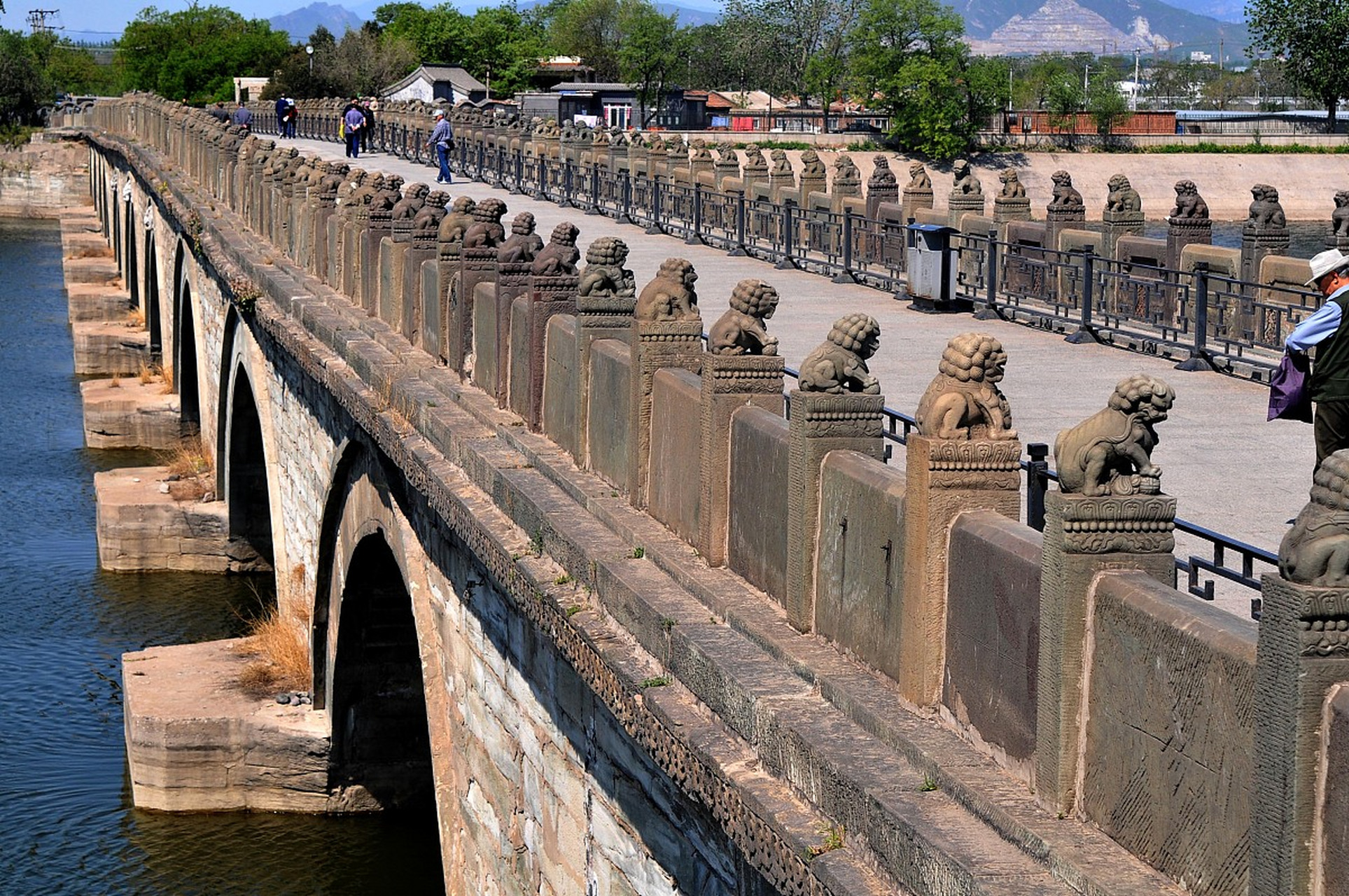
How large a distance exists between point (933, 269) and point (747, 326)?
10.6 metres

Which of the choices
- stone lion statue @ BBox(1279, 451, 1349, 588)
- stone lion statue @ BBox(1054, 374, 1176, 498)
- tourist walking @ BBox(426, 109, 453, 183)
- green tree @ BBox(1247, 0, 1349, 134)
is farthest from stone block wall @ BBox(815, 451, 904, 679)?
green tree @ BBox(1247, 0, 1349, 134)

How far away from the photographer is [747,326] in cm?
772

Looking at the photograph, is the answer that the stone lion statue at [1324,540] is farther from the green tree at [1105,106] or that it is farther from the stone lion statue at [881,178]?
the green tree at [1105,106]

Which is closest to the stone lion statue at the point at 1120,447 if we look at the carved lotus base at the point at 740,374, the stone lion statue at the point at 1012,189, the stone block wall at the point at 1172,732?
the stone block wall at the point at 1172,732

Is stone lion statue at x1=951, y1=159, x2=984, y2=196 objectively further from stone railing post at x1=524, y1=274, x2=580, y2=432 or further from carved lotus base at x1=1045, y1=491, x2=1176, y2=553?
carved lotus base at x1=1045, y1=491, x2=1176, y2=553

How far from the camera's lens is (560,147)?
38656mm

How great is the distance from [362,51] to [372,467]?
82.2 meters

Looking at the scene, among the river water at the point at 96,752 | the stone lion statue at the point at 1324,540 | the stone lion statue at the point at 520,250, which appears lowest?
the river water at the point at 96,752

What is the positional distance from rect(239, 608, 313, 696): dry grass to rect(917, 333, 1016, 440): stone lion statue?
553 inches

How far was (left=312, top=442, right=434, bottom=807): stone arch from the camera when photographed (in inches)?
633

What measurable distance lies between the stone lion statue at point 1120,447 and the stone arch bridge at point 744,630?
0.07 metres

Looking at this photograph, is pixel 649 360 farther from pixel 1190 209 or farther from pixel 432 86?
pixel 432 86

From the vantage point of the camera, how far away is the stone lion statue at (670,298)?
8664mm

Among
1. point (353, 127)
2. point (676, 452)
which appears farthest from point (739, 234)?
point (353, 127)
